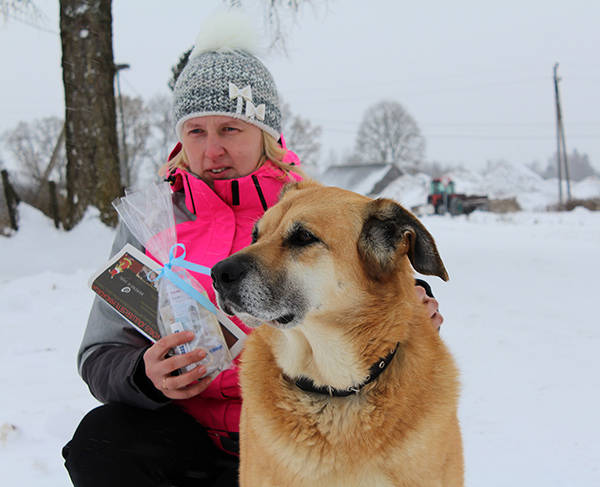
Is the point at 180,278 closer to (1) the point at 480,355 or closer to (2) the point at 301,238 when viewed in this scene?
(2) the point at 301,238

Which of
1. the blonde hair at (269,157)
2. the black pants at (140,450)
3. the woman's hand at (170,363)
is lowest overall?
the black pants at (140,450)

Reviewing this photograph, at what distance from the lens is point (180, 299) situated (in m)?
1.67

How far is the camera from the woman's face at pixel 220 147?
2.04 m

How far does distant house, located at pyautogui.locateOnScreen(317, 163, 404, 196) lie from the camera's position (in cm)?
4212

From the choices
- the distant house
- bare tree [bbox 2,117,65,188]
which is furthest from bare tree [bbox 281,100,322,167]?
bare tree [bbox 2,117,65,188]

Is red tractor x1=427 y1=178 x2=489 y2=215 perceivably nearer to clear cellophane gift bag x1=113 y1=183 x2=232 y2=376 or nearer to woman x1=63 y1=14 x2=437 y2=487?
woman x1=63 y1=14 x2=437 y2=487

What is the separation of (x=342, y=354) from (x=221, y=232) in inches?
30.3

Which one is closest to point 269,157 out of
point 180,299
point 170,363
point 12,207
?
point 180,299

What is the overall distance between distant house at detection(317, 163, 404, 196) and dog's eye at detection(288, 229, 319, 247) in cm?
3999

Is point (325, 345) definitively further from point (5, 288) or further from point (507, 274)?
point (507, 274)

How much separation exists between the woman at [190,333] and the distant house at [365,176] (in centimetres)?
3944

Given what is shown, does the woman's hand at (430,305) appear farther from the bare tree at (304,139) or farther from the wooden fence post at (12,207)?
the bare tree at (304,139)

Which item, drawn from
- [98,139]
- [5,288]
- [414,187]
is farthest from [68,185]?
[414,187]

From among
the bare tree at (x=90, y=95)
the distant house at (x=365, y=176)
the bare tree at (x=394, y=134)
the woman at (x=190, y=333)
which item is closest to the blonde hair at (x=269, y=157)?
the woman at (x=190, y=333)
